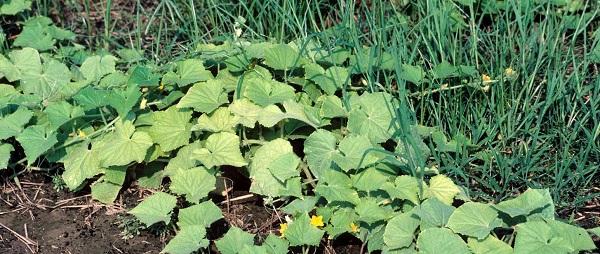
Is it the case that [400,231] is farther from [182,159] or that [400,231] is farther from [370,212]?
[182,159]

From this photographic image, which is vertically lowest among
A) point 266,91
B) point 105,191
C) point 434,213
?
point 105,191

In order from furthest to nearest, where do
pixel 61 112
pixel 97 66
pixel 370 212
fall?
pixel 97 66, pixel 61 112, pixel 370 212

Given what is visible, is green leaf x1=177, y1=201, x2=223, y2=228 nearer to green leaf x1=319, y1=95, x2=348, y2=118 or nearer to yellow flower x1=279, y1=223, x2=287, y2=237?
yellow flower x1=279, y1=223, x2=287, y2=237

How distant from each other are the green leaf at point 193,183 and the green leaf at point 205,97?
0.85ft

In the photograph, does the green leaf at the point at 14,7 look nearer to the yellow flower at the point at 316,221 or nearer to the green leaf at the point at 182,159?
the green leaf at the point at 182,159

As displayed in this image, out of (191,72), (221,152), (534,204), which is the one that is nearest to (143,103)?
(191,72)

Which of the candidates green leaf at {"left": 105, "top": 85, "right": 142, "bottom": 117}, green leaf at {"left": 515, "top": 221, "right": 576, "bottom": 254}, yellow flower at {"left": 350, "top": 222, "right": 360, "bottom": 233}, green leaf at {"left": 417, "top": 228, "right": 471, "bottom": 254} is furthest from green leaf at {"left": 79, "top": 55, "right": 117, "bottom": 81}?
green leaf at {"left": 515, "top": 221, "right": 576, "bottom": 254}

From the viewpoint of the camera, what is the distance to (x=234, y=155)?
3.08 m

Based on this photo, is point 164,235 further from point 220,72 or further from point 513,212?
point 513,212

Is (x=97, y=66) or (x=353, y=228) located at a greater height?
(x=97, y=66)

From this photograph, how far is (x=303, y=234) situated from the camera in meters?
2.83

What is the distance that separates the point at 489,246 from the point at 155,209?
107 cm

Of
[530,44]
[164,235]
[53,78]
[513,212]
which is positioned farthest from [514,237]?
[53,78]

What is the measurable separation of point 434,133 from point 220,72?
0.83 m
